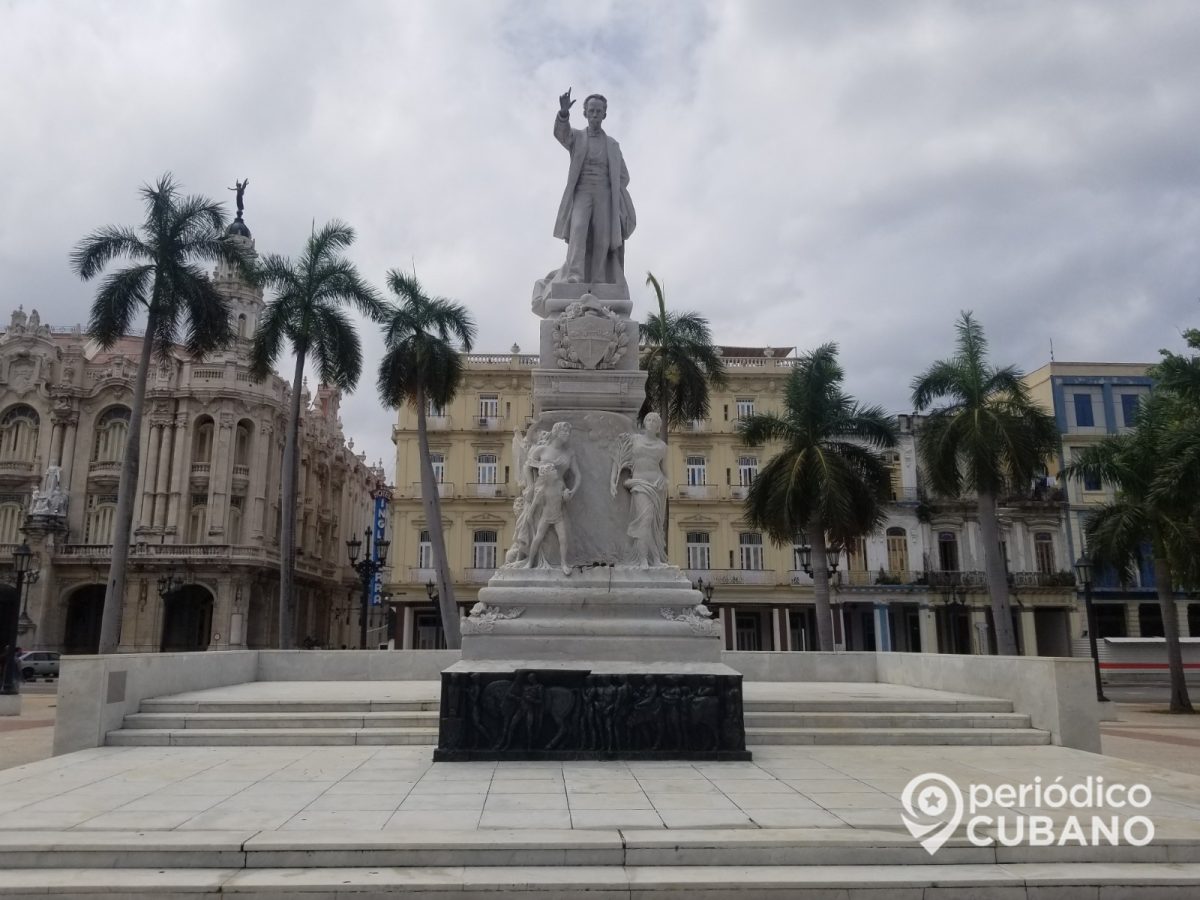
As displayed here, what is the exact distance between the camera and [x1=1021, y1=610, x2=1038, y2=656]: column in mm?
43375

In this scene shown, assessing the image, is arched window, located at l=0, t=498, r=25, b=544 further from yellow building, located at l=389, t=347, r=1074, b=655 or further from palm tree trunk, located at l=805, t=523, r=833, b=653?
palm tree trunk, located at l=805, t=523, r=833, b=653

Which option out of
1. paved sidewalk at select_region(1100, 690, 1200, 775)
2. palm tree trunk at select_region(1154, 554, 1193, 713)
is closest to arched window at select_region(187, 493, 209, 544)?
paved sidewalk at select_region(1100, 690, 1200, 775)

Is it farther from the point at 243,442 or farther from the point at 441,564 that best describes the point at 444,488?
the point at 441,564

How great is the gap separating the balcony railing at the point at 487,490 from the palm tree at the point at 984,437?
22.0m

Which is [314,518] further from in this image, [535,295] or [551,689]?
[551,689]

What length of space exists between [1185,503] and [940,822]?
20.3 m

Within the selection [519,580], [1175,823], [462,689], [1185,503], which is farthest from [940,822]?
[1185,503]

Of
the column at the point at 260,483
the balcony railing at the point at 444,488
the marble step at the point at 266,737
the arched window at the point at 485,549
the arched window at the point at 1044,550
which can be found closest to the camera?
the marble step at the point at 266,737

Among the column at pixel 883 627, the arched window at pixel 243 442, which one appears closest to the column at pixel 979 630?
the column at pixel 883 627

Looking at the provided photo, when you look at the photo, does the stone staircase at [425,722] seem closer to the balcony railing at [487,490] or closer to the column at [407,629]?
the column at [407,629]

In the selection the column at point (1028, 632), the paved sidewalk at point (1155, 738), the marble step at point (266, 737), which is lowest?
the paved sidewalk at point (1155, 738)

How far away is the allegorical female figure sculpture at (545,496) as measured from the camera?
34.0 feet

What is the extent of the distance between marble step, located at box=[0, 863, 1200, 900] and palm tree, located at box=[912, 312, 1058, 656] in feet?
71.0

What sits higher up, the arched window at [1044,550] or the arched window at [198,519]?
the arched window at [198,519]
